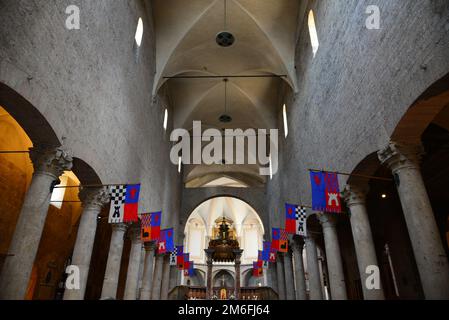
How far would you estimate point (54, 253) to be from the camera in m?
18.7

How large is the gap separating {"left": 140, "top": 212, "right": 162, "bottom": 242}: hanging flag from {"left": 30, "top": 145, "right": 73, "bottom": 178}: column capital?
611 centimetres

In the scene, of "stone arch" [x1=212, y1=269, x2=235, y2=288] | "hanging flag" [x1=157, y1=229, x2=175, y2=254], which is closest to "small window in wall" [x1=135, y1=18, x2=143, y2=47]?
"hanging flag" [x1=157, y1=229, x2=175, y2=254]

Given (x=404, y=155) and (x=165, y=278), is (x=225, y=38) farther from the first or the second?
(x=165, y=278)

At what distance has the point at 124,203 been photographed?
10.7m

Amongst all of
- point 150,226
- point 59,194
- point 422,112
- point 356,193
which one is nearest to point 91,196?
point 150,226

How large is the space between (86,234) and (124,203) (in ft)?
5.08

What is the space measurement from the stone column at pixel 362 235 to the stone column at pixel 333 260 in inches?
84.5

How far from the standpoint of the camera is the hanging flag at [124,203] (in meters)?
10.6

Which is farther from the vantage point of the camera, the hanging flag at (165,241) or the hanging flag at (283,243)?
the hanging flag at (165,241)

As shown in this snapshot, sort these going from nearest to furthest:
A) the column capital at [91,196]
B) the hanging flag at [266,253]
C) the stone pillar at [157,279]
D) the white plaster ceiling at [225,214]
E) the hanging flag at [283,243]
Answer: the column capital at [91,196], the hanging flag at [283,243], the stone pillar at [157,279], the hanging flag at [266,253], the white plaster ceiling at [225,214]

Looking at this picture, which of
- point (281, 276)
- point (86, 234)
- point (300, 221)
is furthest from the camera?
point (281, 276)

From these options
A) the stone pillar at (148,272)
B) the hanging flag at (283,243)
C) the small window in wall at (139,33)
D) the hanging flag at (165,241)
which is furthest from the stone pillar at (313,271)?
the small window in wall at (139,33)

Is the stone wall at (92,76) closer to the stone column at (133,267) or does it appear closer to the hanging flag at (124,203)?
the hanging flag at (124,203)
